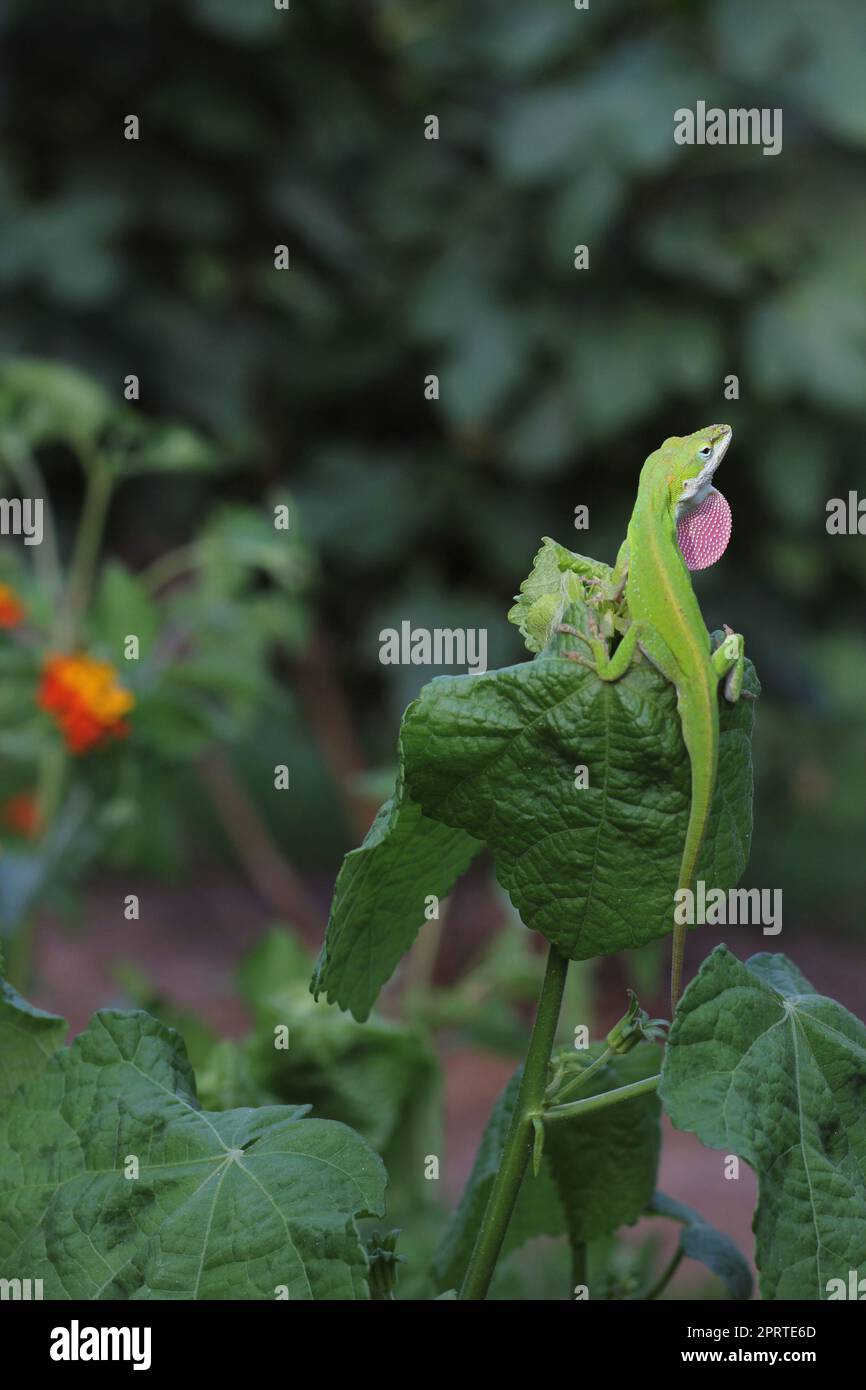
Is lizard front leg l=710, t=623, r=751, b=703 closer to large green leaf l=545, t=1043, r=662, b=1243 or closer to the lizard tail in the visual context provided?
the lizard tail

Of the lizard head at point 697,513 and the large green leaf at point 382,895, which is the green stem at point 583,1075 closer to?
the large green leaf at point 382,895

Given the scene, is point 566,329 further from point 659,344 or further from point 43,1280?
point 43,1280

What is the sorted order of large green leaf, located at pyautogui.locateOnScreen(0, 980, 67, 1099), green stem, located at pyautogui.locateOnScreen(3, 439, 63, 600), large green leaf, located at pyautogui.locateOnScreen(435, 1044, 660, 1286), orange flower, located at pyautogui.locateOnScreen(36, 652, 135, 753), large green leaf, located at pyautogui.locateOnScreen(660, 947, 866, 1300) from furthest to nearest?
green stem, located at pyautogui.locateOnScreen(3, 439, 63, 600)
orange flower, located at pyautogui.locateOnScreen(36, 652, 135, 753)
large green leaf, located at pyautogui.locateOnScreen(435, 1044, 660, 1286)
large green leaf, located at pyautogui.locateOnScreen(0, 980, 67, 1099)
large green leaf, located at pyautogui.locateOnScreen(660, 947, 866, 1300)

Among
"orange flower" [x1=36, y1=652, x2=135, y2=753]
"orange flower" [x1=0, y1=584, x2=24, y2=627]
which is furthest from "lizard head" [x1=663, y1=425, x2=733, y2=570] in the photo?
"orange flower" [x1=0, y1=584, x2=24, y2=627]

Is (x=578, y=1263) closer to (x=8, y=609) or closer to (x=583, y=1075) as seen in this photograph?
(x=583, y=1075)

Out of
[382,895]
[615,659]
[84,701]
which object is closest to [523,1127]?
[382,895]

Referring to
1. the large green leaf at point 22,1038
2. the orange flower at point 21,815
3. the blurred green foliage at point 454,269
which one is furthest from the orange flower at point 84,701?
the blurred green foliage at point 454,269
